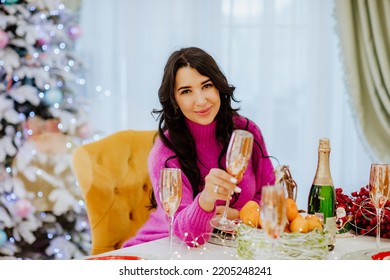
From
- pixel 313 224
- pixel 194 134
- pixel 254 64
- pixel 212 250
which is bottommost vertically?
pixel 212 250

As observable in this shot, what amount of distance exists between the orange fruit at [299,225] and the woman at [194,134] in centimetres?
39

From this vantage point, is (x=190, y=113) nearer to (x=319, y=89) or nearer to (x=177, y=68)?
(x=177, y=68)

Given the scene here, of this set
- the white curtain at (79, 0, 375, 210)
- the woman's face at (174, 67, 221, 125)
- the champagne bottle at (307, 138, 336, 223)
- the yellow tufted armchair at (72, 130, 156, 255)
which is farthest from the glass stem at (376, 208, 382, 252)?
the white curtain at (79, 0, 375, 210)

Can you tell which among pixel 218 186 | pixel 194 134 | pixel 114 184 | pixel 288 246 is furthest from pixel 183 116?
pixel 288 246

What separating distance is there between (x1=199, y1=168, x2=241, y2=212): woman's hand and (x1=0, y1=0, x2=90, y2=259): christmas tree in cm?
175

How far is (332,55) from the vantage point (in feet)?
10.2

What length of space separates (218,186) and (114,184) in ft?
2.43

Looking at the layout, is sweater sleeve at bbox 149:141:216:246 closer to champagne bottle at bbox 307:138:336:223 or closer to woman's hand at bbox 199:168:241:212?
woman's hand at bbox 199:168:241:212

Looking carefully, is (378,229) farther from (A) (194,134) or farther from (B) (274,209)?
(A) (194,134)

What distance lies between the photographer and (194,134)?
1.88 m

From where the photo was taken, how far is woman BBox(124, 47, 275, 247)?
1740 mm

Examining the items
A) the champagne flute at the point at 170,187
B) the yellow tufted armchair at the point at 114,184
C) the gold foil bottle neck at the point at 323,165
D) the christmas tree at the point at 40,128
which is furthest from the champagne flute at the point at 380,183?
the christmas tree at the point at 40,128

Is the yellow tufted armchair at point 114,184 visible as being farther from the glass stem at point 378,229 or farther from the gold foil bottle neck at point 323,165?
the glass stem at point 378,229
